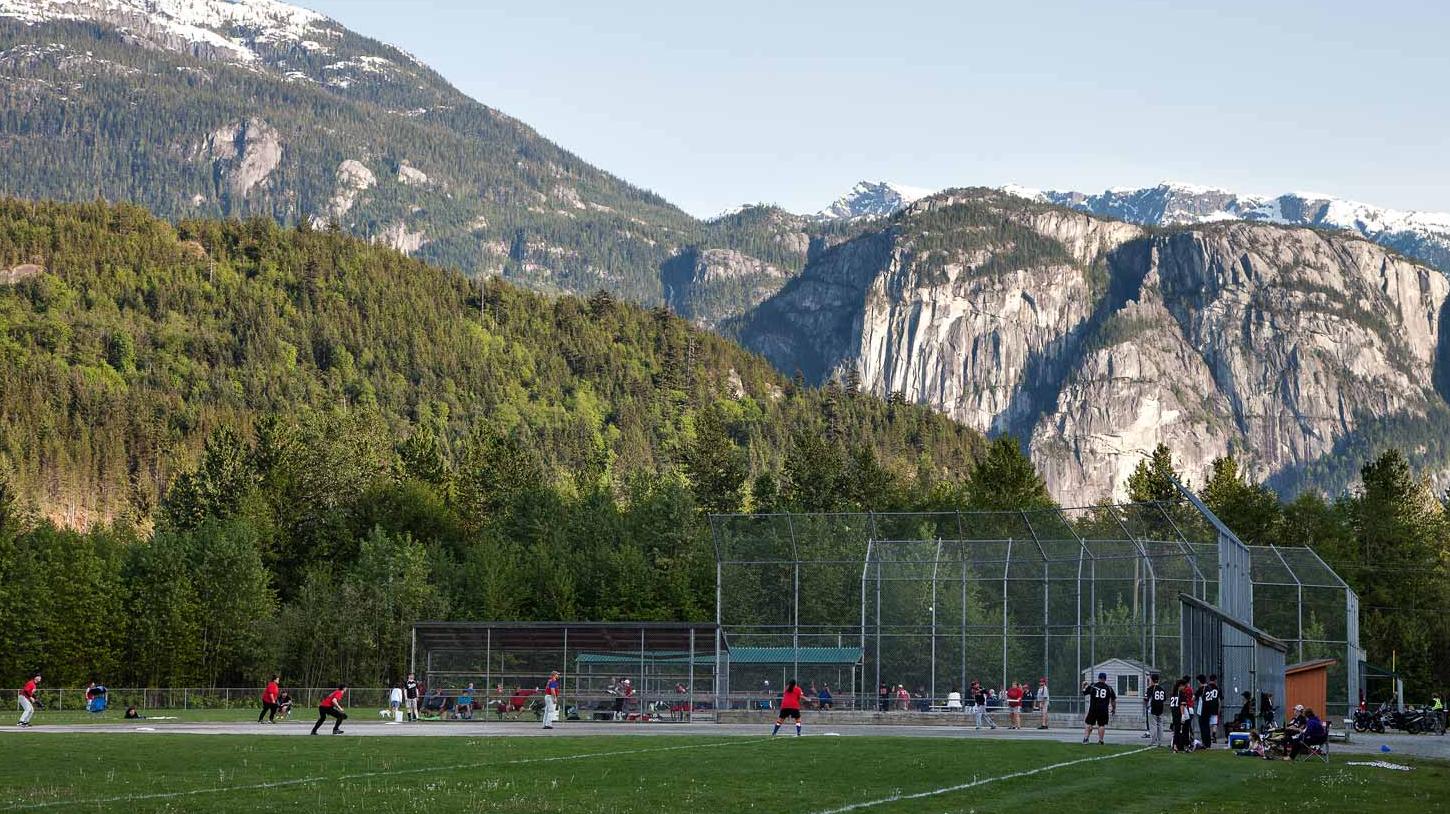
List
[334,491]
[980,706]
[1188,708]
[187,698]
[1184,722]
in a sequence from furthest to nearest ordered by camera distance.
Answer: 1. [334,491]
2. [187,698]
3. [980,706]
4. [1188,708]
5. [1184,722]

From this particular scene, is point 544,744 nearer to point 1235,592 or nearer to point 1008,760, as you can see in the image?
point 1008,760

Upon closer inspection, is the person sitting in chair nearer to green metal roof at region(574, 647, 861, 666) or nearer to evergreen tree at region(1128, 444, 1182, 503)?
green metal roof at region(574, 647, 861, 666)

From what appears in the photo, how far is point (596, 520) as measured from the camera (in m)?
107

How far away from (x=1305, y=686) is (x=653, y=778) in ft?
80.8

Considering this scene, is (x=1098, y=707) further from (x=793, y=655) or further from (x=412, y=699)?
(x=412, y=699)

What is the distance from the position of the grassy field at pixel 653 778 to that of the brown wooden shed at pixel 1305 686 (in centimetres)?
731

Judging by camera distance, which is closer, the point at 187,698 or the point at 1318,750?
the point at 1318,750

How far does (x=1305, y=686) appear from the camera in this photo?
4350cm

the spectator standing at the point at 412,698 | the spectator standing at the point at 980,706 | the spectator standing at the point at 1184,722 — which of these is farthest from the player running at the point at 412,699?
the spectator standing at the point at 1184,722

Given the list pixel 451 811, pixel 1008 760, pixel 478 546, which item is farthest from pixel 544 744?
pixel 478 546

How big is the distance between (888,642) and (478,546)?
5213 centimetres

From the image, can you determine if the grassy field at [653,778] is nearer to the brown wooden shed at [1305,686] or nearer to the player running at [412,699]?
the brown wooden shed at [1305,686]

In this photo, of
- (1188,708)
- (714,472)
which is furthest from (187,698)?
(714,472)

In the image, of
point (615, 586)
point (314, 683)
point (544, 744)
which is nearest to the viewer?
point (544, 744)
